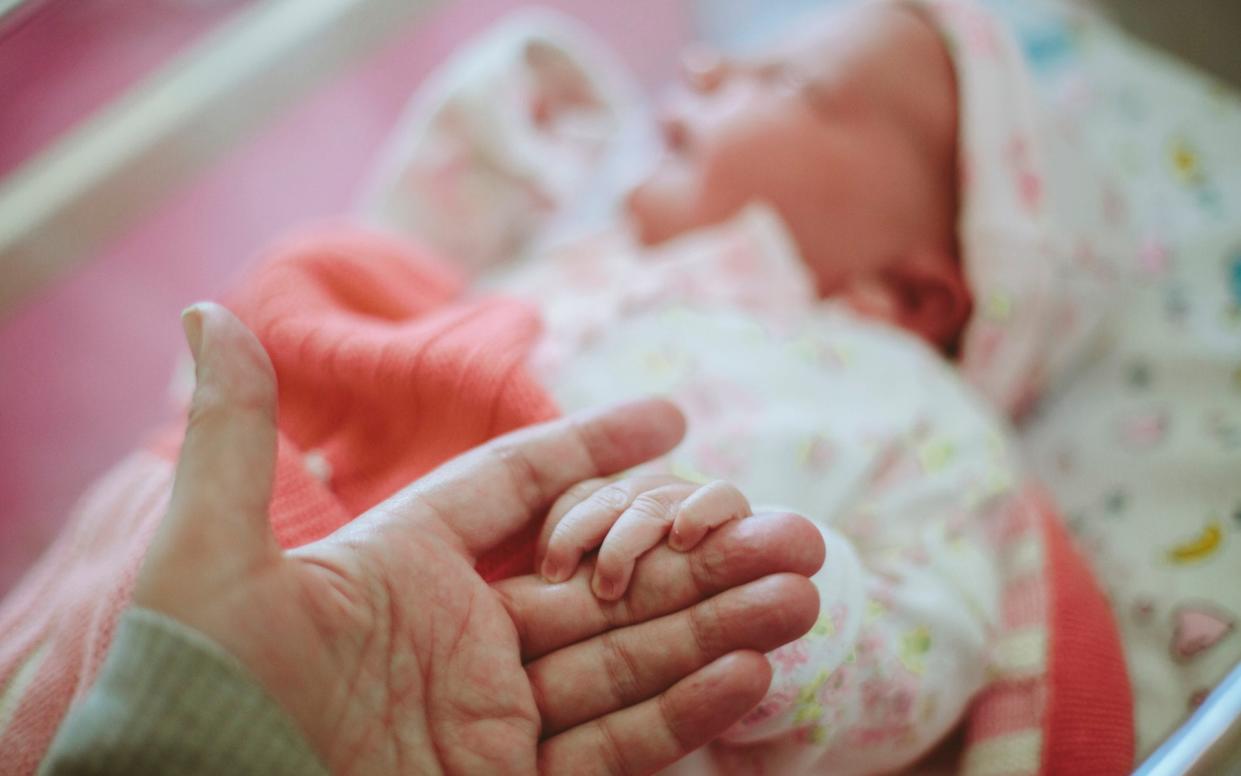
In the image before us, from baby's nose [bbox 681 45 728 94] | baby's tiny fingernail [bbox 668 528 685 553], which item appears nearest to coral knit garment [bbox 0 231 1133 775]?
baby's tiny fingernail [bbox 668 528 685 553]

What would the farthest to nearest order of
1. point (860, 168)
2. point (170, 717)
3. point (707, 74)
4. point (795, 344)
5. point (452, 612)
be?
point (707, 74) < point (860, 168) < point (795, 344) < point (452, 612) < point (170, 717)

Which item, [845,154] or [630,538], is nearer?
[630,538]

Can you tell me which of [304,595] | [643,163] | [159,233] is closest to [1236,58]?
[643,163]

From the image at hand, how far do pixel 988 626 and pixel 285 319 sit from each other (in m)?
0.61

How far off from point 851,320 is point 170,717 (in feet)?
2.44

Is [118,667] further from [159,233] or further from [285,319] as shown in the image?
[159,233]

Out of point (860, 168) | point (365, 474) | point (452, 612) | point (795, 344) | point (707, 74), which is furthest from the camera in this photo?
point (707, 74)

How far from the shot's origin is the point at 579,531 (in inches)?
20.5

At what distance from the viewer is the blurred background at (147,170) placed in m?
0.95

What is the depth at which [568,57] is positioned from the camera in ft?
3.72

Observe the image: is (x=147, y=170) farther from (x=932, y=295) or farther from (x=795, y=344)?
(x=932, y=295)

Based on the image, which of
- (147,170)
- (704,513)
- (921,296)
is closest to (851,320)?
(921,296)

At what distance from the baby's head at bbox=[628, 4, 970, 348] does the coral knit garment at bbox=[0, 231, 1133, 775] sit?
34 centimetres

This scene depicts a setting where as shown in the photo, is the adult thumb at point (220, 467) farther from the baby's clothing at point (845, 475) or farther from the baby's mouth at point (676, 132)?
the baby's mouth at point (676, 132)
